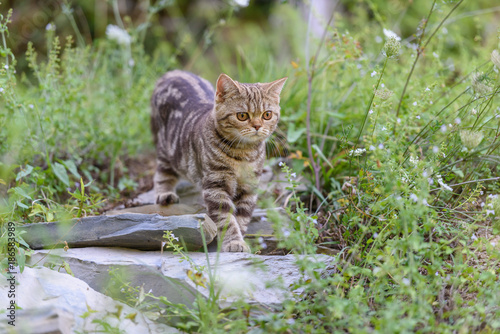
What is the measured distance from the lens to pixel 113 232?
8.25ft

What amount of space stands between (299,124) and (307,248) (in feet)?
6.90

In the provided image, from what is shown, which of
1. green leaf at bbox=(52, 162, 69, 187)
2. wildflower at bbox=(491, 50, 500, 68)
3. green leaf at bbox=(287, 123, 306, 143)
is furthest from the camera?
green leaf at bbox=(287, 123, 306, 143)

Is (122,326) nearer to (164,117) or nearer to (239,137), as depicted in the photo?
(239,137)

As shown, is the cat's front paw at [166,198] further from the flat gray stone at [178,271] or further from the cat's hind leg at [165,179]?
the flat gray stone at [178,271]

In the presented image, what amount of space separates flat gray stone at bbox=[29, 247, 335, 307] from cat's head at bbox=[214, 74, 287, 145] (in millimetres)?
773

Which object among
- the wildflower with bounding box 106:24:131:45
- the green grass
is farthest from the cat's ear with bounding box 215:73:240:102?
the wildflower with bounding box 106:24:131:45

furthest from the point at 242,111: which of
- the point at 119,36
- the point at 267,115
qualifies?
the point at 119,36

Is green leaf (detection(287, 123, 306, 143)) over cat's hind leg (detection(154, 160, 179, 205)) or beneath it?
over

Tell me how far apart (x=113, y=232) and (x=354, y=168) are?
5.34 ft

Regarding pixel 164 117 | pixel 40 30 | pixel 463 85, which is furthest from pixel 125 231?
pixel 40 30

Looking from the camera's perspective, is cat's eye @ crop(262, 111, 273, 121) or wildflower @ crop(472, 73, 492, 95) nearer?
wildflower @ crop(472, 73, 492, 95)

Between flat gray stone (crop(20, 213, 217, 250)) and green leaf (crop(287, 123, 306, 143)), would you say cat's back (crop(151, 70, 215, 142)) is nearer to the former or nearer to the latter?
green leaf (crop(287, 123, 306, 143))

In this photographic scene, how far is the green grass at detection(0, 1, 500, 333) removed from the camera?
5.96 ft

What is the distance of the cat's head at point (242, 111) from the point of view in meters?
2.80
